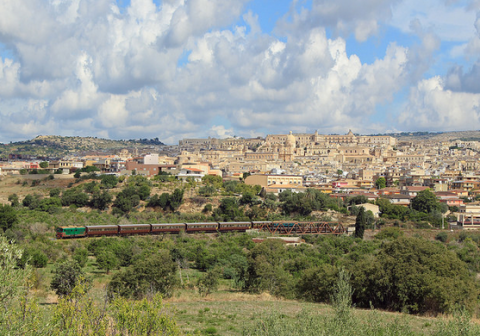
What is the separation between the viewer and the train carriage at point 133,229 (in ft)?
127

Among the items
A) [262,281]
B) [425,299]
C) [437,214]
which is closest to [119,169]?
[437,214]

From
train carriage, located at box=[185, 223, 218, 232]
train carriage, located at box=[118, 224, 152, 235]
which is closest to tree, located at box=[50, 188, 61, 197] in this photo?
train carriage, located at box=[118, 224, 152, 235]

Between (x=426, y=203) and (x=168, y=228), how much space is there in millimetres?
27488

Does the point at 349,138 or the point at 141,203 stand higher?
the point at 349,138

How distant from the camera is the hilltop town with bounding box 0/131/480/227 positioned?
62.8 m

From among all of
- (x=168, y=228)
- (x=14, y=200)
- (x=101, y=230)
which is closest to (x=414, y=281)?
(x=168, y=228)

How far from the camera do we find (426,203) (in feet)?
171

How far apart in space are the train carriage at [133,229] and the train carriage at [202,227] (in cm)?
362

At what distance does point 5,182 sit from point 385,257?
5307cm

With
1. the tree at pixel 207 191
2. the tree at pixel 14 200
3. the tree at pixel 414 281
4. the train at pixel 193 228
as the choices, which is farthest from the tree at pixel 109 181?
the tree at pixel 414 281

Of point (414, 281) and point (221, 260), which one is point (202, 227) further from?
point (414, 281)

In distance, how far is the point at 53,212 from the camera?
46906mm

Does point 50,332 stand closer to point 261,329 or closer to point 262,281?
point 261,329

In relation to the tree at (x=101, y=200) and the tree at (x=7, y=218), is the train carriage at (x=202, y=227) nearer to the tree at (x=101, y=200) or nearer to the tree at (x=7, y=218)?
the tree at (x=101, y=200)
